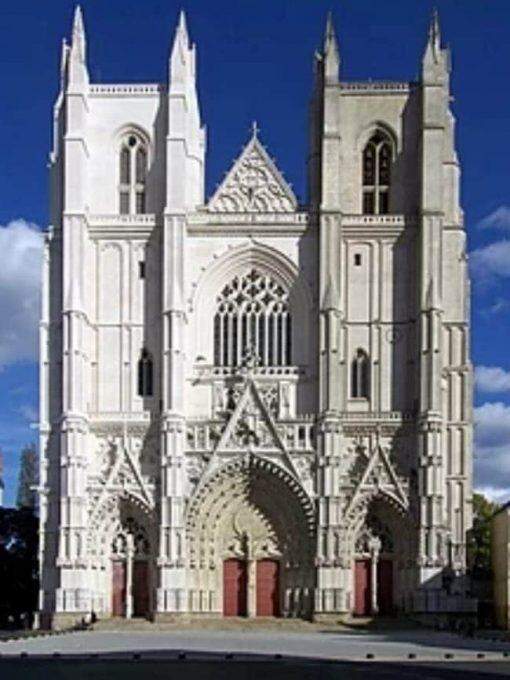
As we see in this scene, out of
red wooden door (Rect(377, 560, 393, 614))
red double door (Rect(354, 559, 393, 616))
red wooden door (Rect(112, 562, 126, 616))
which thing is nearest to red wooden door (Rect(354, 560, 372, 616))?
red double door (Rect(354, 559, 393, 616))

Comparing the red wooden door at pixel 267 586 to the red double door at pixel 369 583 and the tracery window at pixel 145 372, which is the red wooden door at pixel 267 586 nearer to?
the red double door at pixel 369 583

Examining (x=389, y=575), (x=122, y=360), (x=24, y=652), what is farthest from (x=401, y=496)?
(x=24, y=652)

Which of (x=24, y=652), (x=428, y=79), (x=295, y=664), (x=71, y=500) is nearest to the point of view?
(x=295, y=664)

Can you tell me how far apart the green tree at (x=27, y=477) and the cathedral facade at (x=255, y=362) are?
3820 centimetres

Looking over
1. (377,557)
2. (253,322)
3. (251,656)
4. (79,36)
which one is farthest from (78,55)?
(251,656)

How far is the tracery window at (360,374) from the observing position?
71875 mm

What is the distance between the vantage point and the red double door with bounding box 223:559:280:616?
2805 inches

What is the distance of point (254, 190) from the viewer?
73.3 metres

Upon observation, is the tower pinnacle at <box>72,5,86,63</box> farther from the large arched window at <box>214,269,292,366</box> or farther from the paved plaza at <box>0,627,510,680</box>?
the paved plaza at <box>0,627,510,680</box>

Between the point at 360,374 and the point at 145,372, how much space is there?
397 inches

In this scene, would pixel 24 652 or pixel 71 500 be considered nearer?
pixel 24 652

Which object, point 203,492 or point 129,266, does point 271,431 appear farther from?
point 129,266

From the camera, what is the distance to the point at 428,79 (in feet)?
240

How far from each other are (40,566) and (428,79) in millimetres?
29138
